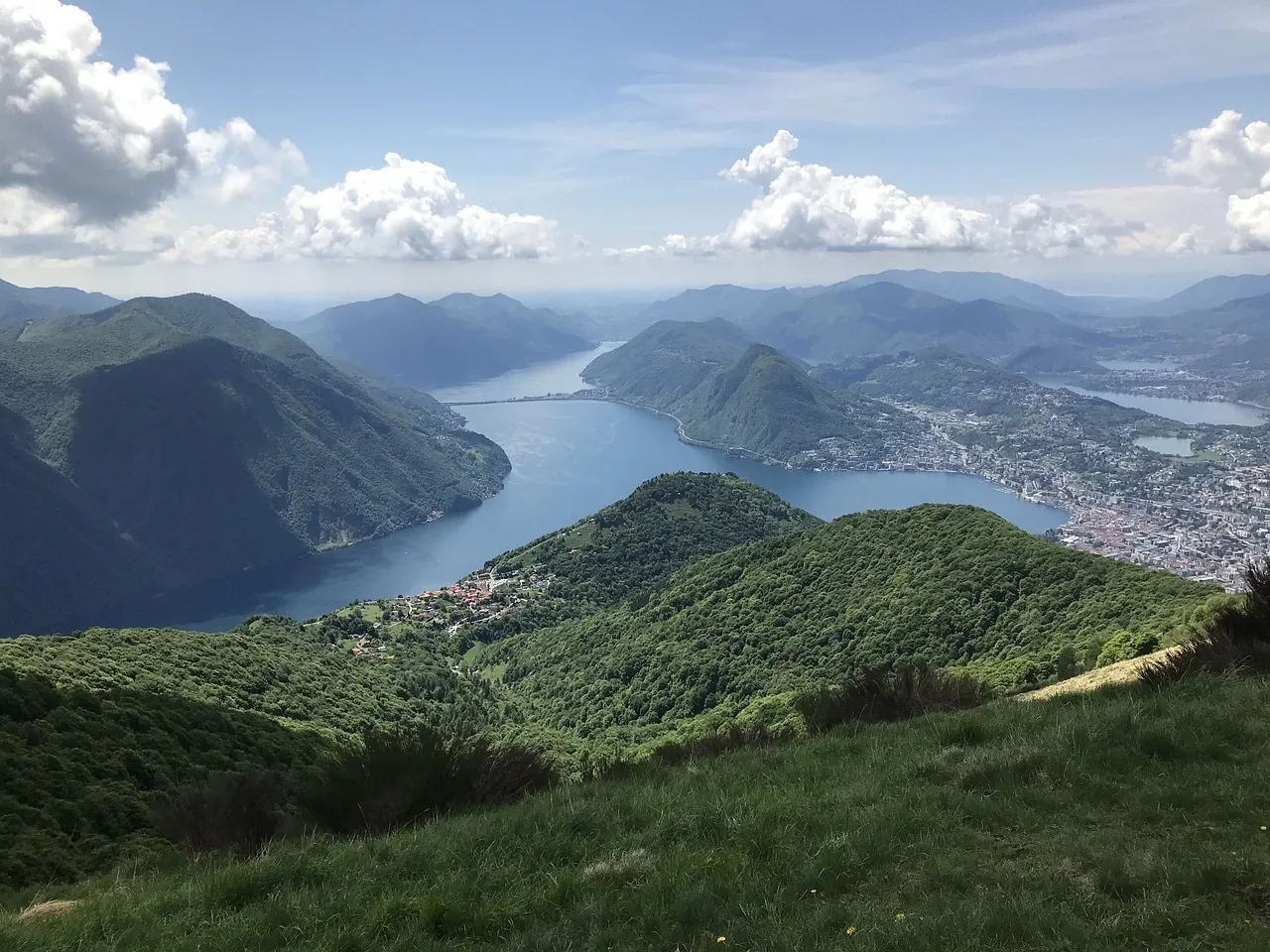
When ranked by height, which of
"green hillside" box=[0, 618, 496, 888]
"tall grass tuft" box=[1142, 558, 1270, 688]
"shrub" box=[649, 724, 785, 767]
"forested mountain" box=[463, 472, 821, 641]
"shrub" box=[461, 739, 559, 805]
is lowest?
"forested mountain" box=[463, 472, 821, 641]

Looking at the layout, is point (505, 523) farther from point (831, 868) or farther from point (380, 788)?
point (831, 868)

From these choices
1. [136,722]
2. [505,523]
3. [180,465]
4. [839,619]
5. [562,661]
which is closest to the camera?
[136,722]

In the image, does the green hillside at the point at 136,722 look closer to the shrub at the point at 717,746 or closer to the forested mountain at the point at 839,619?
the shrub at the point at 717,746

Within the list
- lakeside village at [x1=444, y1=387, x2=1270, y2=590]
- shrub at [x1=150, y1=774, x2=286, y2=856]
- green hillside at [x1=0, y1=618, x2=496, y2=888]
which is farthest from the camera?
lakeside village at [x1=444, y1=387, x2=1270, y2=590]

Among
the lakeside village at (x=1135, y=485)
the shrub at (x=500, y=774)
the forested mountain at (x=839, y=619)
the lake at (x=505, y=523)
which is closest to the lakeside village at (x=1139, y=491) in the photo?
the lakeside village at (x=1135, y=485)

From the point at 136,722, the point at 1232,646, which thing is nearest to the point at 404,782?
the point at 1232,646

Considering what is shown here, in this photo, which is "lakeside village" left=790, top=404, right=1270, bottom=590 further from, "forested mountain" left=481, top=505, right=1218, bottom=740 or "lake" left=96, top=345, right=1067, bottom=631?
"forested mountain" left=481, top=505, right=1218, bottom=740

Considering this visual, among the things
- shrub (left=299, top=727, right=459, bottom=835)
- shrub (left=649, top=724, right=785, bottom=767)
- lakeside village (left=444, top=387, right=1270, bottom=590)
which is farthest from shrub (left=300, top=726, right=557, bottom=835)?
lakeside village (left=444, top=387, right=1270, bottom=590)
